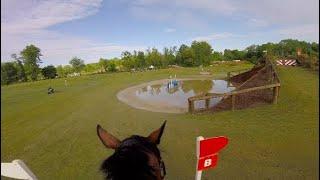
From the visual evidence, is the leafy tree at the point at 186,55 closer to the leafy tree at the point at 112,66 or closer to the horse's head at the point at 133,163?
the leafy tree at the point at 112,66

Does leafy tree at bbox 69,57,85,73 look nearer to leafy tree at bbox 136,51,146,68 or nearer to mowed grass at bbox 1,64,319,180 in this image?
leafy tree at bbox 136,51,146,68

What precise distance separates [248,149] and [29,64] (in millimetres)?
41701

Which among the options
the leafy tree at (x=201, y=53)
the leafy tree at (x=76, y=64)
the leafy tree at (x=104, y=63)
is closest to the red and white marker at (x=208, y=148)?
the leafy tree at (x=201, y=53)

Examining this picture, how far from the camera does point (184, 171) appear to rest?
571 cm

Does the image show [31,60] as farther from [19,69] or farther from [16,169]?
[16,169]

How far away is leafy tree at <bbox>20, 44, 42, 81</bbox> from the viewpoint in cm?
3997

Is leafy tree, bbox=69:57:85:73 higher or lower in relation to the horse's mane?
lower

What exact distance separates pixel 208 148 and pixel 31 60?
4169 centimetres

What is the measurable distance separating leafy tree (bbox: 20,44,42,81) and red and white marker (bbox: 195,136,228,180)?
3919 cm

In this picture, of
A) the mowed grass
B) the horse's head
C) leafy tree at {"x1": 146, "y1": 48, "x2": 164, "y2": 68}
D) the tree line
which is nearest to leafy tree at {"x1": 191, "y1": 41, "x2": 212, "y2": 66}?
the tree line

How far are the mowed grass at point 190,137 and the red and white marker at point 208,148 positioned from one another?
79.7 inches

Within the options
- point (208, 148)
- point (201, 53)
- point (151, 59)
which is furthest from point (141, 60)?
point (208, 148)

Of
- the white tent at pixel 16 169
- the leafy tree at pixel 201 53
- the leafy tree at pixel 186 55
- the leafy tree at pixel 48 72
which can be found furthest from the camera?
the leafy tree at pixel 186 55

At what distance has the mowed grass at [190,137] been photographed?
572 cm
